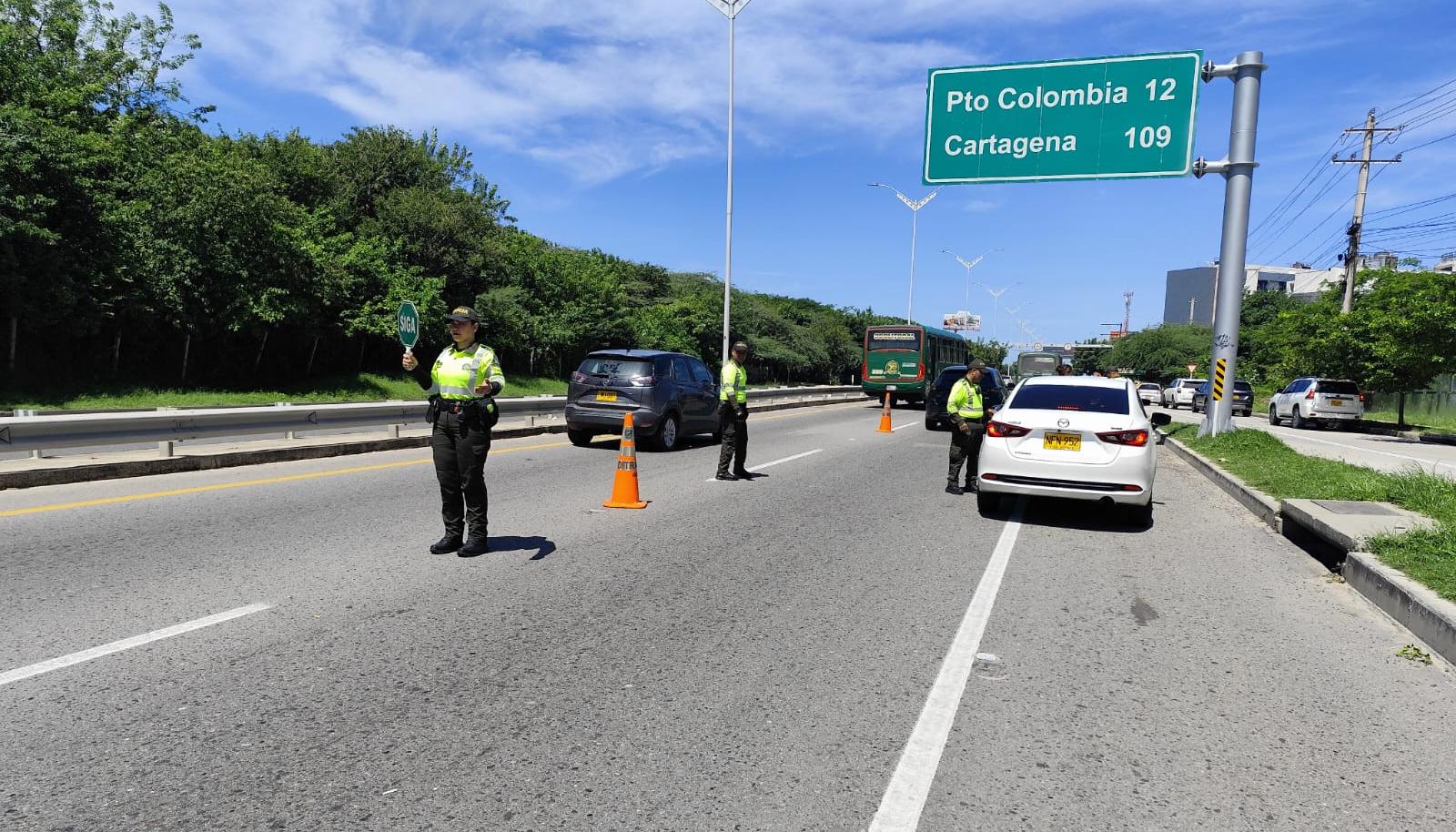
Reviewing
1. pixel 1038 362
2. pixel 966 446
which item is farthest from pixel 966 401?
pixel 1038 362

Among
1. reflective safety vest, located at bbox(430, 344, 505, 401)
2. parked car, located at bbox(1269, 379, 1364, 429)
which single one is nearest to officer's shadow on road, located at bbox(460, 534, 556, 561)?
reflective safety vest, located at bbox(430, 344, 505, 401)

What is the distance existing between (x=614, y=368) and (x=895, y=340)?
2190 cm

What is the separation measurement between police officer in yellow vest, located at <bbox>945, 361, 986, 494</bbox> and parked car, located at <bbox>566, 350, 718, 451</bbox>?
212 inches

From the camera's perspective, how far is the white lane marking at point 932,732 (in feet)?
9.46

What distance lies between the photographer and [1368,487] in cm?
913

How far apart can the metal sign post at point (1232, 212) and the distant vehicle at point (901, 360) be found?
16081 millimetres

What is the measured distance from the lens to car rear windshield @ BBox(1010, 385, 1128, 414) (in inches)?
347

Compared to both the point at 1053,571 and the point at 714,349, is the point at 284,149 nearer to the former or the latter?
the point at 714,349

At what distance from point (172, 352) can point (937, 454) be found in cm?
2652

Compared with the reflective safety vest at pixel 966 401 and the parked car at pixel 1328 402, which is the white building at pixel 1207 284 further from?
the reflective safety vest at pixel 966 401

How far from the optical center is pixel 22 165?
21578 mm

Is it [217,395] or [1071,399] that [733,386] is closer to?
[1071,399]

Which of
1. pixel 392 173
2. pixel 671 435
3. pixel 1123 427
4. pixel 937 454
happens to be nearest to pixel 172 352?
pixel 392 173

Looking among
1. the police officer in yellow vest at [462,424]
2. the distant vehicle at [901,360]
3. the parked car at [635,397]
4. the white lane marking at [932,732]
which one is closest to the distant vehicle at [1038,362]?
the distant vehicle at [901,360]
